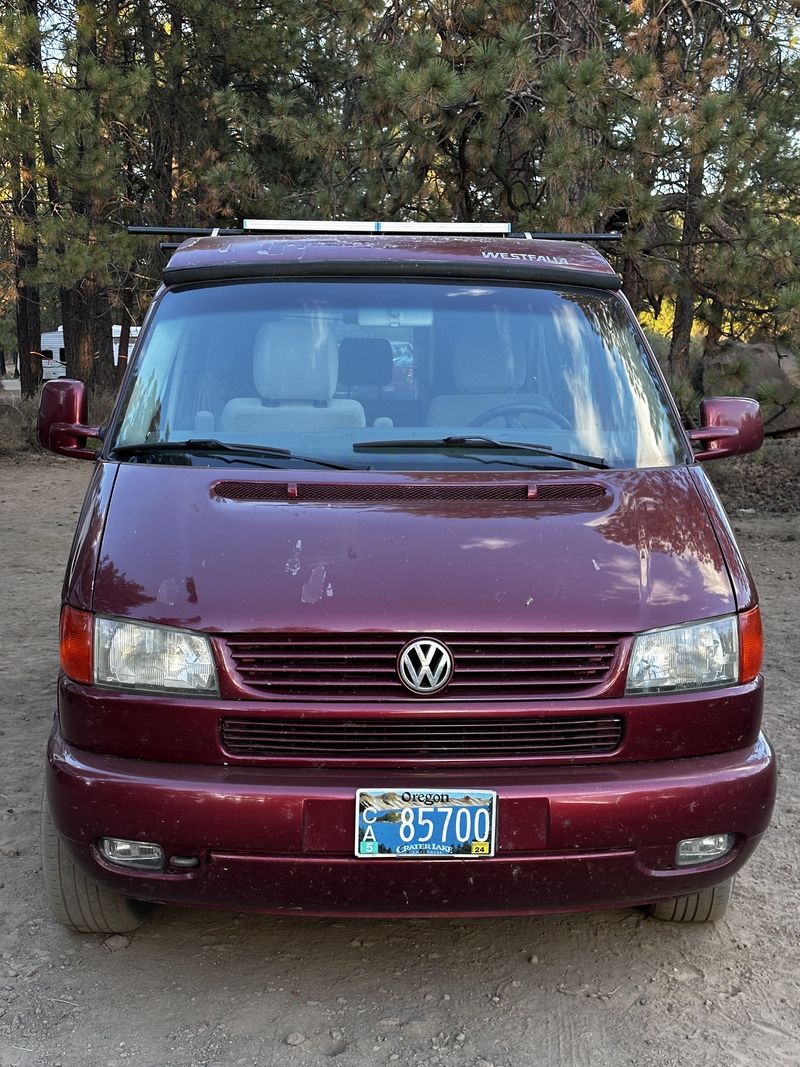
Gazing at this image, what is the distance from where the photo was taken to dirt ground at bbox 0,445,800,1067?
298 cm

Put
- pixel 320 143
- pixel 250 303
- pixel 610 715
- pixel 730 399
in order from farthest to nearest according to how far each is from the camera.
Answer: pixel 320 143
pixel 730 399
pixel 250 303
pixel 610 715

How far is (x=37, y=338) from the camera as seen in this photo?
22.9 meters

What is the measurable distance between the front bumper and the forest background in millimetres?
6866

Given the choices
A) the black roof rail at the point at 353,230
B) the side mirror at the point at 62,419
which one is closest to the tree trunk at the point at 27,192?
the black roof rail at the point at 353,230

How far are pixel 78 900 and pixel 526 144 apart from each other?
26.5 ft

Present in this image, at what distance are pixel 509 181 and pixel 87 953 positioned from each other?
8779 millimetres

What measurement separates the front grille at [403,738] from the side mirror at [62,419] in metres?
1.73

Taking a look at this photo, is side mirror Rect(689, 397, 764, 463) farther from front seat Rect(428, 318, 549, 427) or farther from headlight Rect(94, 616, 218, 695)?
headlight Rect(94, 616, 218, 695)

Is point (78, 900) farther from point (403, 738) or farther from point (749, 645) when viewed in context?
point (749, 645)

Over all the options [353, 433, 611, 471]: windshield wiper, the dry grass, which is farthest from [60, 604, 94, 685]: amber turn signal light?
the dry grass

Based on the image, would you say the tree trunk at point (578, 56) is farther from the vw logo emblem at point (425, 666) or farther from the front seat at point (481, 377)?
the vw logo emblem at point (425, 666)

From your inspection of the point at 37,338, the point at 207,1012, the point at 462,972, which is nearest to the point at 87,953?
the point at 207,1012

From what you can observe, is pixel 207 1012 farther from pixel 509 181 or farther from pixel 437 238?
pixel 509 181

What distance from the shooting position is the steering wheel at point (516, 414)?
385 cm
